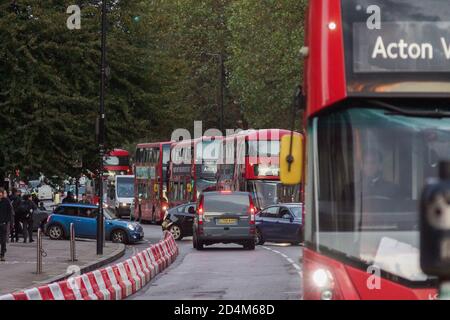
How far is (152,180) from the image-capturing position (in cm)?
6794

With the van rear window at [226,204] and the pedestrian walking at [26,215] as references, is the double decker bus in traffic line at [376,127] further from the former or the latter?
the pedestrian walking at [26,215]

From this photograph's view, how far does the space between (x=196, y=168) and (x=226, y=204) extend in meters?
22.1

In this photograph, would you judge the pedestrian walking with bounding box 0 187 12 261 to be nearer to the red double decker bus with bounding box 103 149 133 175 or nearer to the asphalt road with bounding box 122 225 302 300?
the asphalt road with bounding box 122 225 302 300

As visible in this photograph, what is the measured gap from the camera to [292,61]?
63906 millimetres

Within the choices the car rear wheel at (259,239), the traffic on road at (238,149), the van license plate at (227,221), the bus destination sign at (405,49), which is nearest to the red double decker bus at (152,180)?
the traffic on road at (238,149)

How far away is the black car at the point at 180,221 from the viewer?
Result: 4450 cm

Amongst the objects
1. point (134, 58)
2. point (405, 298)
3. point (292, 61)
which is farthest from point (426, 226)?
point (292, 61)

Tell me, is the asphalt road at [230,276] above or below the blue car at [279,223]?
below

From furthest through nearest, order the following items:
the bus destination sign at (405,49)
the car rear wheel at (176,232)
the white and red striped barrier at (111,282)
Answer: the car rear wheel at (176,232), the white and red striped barrier at (111,282), the bus destination sign at (405,49)

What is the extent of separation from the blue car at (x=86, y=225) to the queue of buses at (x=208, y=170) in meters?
5.48

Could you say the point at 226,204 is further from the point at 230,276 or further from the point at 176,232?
the point at 230,276

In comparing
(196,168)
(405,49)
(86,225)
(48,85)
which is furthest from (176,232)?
(405,49)

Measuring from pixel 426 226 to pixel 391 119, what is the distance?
4.64 metres
